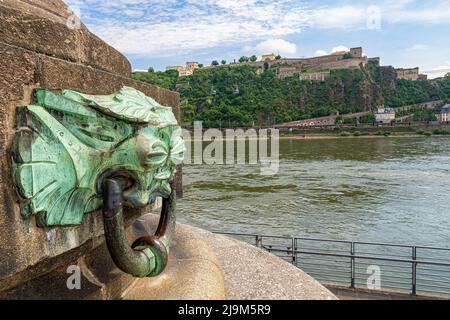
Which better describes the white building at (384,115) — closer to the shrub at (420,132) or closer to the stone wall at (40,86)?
the shrub at (420,132)

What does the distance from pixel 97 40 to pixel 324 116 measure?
9221 cm

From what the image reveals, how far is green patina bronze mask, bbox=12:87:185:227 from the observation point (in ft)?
6.20

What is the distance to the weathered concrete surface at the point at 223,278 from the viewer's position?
2.88 metres

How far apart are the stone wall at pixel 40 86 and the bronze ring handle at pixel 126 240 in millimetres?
243

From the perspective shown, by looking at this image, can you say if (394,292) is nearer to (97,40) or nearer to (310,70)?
(97,40)

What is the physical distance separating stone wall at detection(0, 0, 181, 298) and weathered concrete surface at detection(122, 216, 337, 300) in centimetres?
34

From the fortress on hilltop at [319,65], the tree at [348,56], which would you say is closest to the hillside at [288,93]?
the fortress on hilltop at [319,65]

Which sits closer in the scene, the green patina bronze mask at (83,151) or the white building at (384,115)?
the green patina bronze mask at (83,151)

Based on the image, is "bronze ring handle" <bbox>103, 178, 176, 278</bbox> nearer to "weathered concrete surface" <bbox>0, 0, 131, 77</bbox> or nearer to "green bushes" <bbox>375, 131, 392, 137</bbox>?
"weathered concrete surface" <bbox>0, 0, 131, 77</bbox>

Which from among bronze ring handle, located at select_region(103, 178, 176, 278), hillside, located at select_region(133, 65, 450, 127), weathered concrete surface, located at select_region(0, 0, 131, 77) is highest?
hillside, located at select_region(133, 65, 450, 127)

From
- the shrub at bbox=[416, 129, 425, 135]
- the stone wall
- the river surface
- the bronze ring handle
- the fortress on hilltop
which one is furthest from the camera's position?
the fortress on hilltop

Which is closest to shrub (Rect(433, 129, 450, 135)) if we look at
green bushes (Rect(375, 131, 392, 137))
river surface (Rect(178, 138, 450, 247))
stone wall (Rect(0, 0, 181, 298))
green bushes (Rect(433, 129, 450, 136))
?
green bushes (Rect(433, 129, 450, 136))

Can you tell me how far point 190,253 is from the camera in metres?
3.60
